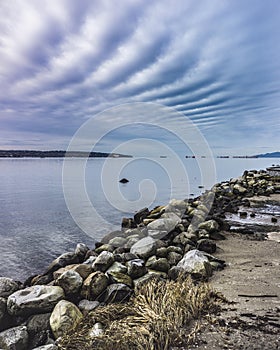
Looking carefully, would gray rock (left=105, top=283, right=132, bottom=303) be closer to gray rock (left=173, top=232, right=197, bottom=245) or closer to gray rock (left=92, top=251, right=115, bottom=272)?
gray rock (left=92, top=251, right=115, bottom=272)

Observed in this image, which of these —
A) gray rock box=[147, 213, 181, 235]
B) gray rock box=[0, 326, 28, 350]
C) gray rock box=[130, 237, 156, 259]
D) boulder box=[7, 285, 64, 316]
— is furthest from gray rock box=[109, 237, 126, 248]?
gray rock box=[0, 326, 28, 350]

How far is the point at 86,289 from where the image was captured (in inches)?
170

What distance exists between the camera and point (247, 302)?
3740 millimetres

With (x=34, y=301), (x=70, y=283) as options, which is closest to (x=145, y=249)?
(x=70, y=283)

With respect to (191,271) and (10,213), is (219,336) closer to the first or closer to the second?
(191,271)

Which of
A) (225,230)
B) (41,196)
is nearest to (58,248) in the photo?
(225,230)

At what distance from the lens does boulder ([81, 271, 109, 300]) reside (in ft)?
14.1

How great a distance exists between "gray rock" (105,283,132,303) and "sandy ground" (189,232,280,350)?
1348 millimetres

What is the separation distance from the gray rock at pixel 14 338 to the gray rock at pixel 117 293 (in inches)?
44.6

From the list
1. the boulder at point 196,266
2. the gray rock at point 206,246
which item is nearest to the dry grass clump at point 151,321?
the boulder at point 196,266

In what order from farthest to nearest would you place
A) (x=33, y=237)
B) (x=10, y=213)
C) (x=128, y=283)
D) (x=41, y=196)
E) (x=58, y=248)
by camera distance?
(x=41, y=196), (x=10, y=213), (x=33, y=237), (x=58, y=248), (x=128, y=283)

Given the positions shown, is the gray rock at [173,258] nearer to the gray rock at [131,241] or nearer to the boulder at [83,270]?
the gray rock at [131,241]

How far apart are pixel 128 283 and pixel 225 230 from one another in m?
4.90

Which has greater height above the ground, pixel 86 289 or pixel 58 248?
pixel 86 289
